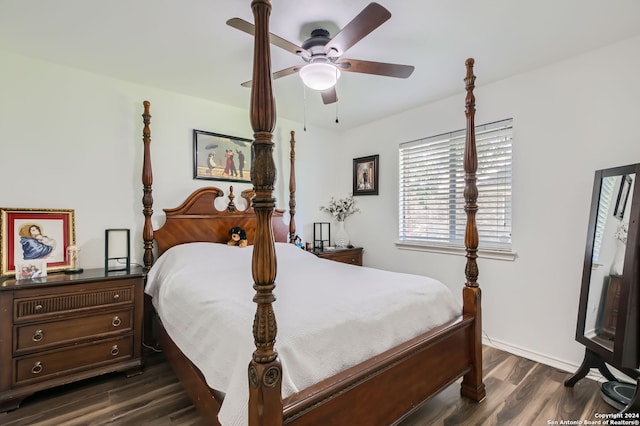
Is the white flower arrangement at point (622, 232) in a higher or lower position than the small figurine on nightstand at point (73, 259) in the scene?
higher

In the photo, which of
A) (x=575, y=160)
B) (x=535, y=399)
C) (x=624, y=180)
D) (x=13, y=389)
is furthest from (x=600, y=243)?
(x=13, y=389)

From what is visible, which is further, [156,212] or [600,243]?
[156,212]

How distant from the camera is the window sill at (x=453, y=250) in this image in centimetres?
274

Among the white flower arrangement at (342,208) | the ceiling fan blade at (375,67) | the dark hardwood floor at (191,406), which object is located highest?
the ceiling fan blade at (375,67)

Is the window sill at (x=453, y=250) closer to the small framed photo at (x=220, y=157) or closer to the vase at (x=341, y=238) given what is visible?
the vase at (x=341, y=238)

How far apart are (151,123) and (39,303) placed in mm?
1733

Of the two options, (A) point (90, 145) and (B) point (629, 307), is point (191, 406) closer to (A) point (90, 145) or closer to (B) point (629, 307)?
(A) point (90, 145)

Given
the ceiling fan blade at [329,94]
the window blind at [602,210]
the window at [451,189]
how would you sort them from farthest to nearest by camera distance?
the window at [451,189] → the ceiling fan blade at [329,94] → the window blind at [602,210]

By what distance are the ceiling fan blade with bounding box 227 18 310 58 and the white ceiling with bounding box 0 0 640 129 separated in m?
0.22

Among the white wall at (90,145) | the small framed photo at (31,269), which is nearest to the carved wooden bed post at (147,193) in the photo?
the white wall at (90,145)

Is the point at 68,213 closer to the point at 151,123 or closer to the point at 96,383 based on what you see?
the point at 151,123

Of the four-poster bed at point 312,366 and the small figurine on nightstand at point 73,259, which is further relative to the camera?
the small figurine on nightstand at point 73,259

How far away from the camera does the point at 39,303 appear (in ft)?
6.58

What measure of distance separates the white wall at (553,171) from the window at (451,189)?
0.38ft
